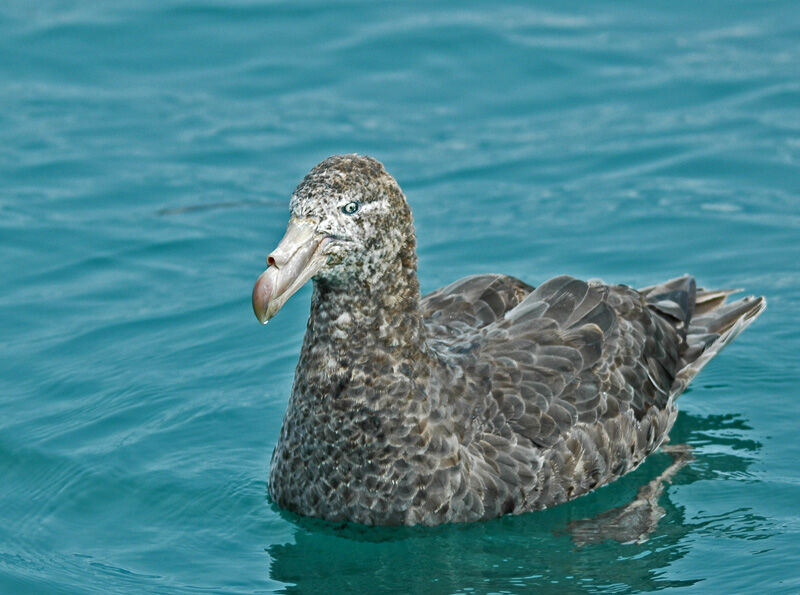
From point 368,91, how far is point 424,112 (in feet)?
2.08

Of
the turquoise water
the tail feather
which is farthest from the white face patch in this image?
the tail feather

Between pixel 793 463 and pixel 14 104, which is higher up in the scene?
pixel 14 104

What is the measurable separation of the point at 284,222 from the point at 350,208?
189 inches

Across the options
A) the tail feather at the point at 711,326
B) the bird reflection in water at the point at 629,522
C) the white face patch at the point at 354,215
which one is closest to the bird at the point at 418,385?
the white face patch at the point at 354,215

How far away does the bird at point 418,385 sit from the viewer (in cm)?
768

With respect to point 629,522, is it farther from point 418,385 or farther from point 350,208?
point 350,208

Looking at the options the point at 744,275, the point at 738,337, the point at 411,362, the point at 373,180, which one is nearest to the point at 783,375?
the point at 738,337

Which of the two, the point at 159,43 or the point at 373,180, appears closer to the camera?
the point at 373,180

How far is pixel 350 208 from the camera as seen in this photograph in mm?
7617

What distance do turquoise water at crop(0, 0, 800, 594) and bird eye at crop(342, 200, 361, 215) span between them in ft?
5.81

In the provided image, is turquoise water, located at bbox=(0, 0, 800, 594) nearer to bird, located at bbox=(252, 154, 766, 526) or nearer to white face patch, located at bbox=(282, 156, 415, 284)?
bird, located at bbox=(252, 154, 766, 526)

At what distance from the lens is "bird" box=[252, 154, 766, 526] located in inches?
302

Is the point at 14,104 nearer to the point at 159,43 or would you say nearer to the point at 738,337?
the point at 159,43

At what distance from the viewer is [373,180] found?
25.2 feet
